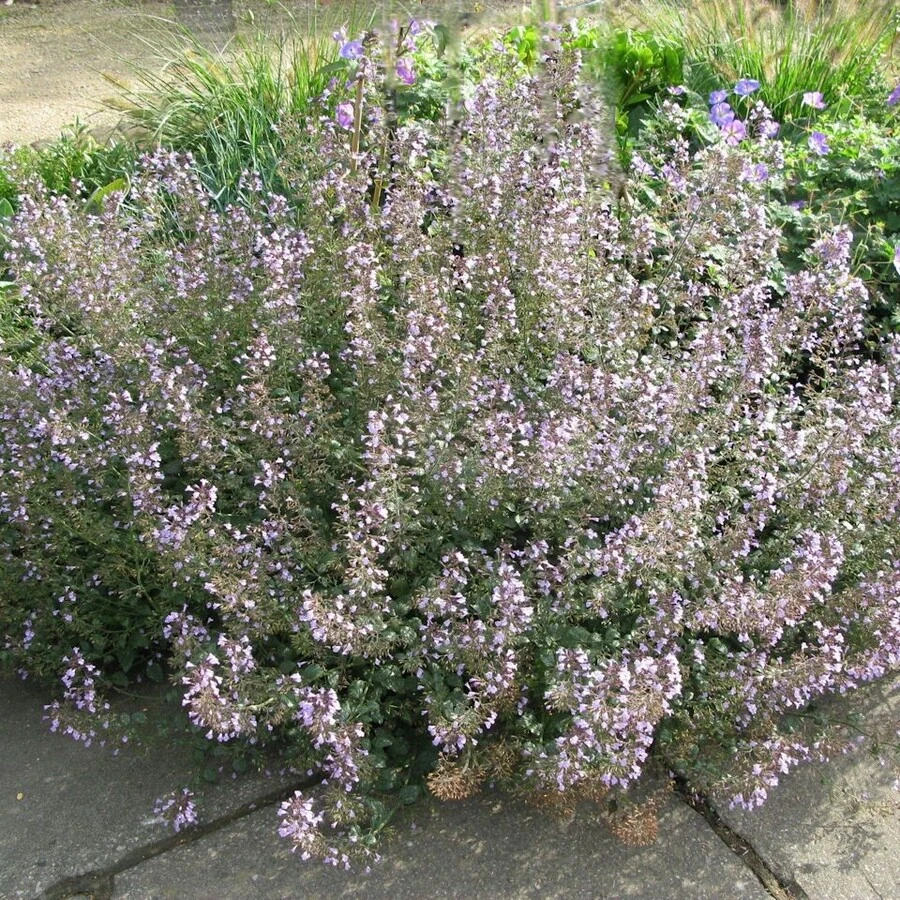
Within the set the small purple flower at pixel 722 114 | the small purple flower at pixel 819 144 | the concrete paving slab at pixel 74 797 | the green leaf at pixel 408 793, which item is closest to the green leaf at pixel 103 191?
the concrete paving slab at pixel 74 797

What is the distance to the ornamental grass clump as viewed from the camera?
2.47m

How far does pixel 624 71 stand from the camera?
5.26m

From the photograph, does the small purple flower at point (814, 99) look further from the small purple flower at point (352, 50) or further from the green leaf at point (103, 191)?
the green leaf at point (103, 191)

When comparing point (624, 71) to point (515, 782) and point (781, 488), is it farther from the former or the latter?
point (515, 782)

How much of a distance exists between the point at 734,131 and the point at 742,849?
10.3ft

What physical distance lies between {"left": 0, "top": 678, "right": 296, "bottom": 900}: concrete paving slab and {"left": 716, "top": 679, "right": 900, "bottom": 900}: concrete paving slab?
1.32 metres

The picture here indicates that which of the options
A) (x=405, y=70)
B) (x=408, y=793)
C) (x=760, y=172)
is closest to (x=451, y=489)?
(x=408, y=793)

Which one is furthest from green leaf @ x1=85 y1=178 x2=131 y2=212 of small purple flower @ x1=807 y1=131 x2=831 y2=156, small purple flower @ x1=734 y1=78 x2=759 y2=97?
small purple flower @ x1=807 y1=131 x2=831 y2=156

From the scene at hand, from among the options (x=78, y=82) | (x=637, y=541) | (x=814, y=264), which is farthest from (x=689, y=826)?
(x=78, y=82)

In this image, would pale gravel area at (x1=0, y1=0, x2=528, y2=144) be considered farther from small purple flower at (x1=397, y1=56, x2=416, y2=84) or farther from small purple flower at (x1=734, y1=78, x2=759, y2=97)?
small purple flower at (x1=734, y1=78, x2=759, y2=97)

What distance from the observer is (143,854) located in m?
2.58

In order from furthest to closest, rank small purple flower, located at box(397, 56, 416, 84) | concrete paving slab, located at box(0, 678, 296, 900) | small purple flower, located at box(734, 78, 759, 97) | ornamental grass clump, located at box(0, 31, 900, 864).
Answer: small purple flower, located at box(734, 78, 759, 97)
small purple flower, located at box(397, 56, 416, 84)
concrete paving slab, located at box(0, 678, 296, 900)
ornamental grass clump, located at box(0, 31, 900, 864)

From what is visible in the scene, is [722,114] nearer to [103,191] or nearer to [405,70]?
[405,70]

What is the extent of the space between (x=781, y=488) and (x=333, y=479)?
1.33 meters
